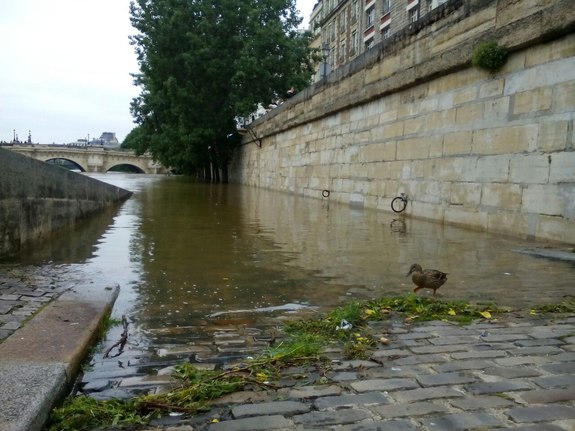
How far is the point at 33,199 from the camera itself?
272 inches

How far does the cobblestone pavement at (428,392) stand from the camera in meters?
2.15

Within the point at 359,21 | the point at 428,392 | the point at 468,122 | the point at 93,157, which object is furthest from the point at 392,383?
the point at 93,157

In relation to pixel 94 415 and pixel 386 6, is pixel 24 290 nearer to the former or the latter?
pixel 94 415

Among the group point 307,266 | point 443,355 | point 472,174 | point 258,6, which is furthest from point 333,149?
point 258,6

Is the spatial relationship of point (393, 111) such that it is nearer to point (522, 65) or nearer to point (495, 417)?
point (522, 65)

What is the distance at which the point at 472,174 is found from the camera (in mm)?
8930

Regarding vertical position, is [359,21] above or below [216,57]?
above

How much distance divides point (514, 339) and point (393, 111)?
30.7 feet

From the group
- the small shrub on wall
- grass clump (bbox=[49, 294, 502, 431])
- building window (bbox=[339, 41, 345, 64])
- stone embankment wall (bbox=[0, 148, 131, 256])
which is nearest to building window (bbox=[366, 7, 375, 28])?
building window (bbox=[339, 41, 345, 64])

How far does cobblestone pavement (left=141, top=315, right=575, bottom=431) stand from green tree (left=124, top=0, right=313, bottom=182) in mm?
26503

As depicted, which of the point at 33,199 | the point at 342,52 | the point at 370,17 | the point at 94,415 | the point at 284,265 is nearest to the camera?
the point at 94,415

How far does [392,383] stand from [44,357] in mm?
1814

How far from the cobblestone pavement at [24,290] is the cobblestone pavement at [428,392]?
1.78 m

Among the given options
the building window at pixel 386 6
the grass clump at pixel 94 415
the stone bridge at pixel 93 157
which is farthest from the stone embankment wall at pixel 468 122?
the stone bridge at pixel 93 157
